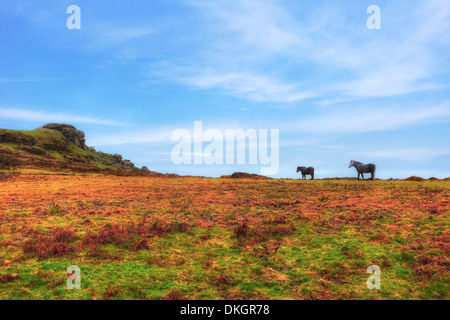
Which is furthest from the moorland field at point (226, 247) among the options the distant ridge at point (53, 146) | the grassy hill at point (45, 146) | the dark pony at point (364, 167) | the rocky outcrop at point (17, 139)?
the rocky outcrop at point (17, 139)

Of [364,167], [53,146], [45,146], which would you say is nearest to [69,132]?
[53,146]

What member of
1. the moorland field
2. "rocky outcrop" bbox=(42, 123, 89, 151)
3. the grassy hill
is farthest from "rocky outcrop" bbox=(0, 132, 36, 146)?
the moorland field

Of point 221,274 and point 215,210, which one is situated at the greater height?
point 215,210

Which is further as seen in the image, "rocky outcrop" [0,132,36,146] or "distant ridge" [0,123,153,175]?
"rocky outcrop" [0,132,36,146]

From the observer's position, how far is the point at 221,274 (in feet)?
46.3

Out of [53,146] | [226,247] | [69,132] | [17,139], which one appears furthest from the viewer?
[69,132]

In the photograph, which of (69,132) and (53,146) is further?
A: (69,132)

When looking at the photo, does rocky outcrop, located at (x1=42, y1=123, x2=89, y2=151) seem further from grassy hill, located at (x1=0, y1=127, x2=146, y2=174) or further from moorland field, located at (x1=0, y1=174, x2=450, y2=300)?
moorland field, located at (x1=0, y1=174, x2=450, y2=300)

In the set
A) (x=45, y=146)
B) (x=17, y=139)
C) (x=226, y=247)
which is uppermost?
(x=17, y=139)

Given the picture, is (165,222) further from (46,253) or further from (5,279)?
(5,279)

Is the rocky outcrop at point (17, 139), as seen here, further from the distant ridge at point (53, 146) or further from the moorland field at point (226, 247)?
the moorland field at point (226, 247)

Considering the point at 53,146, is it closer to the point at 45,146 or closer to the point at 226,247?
the point at 45,146

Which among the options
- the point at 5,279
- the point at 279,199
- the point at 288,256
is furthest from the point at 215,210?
the point at 5,279
